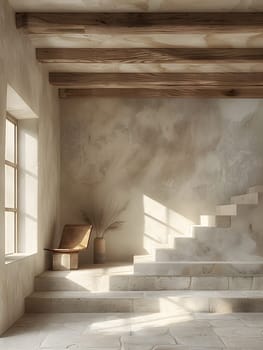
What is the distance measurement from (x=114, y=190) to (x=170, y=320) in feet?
10.5

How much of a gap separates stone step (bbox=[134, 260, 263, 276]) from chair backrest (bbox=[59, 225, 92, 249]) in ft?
2.94

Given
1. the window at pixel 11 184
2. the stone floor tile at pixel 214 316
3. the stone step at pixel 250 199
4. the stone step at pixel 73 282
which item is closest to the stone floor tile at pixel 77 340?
the stone floor tile at pixel 214 316

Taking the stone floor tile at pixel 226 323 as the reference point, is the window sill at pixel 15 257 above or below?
above

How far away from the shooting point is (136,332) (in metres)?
4.77

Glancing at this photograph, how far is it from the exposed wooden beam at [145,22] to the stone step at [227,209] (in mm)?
2628

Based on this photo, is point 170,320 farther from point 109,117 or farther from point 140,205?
point 109,117

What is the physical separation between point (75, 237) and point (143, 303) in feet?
5.81

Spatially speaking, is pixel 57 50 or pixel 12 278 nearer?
pixel 12 278

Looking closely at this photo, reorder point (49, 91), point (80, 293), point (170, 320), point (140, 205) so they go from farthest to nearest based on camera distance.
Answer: point (140, 205)
point (49, 91)
point (80, 293)
point (170, 320)

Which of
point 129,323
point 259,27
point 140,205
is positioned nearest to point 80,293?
point 129,323

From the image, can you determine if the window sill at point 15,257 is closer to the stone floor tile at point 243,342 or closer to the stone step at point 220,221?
the stone floor tile at point 243,342

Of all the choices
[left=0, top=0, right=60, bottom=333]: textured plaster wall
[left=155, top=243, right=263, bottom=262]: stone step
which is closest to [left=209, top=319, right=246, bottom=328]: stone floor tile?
[left=155, top=243, right=263, bottom=262]: stone step

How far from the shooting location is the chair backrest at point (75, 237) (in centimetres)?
704

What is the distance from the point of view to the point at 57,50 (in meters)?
6.19
